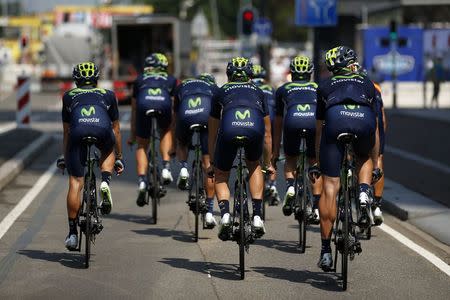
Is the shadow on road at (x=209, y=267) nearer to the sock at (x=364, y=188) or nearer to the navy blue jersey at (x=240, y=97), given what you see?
the sock at (x=364, y=188)

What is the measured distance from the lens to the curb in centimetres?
1877

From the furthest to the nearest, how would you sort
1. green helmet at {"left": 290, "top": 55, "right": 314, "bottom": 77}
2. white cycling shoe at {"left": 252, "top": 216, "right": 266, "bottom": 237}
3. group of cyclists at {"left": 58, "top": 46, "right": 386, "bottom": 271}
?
green helmet at {"left": 290, "top": 55, "right": 314, "bottom": 77} → white cycling shoe at {"left": 252, "top": 216, "right": 266, "bottom": 237} → group of cyclists at {"left": 58, "top": 46, "right": 386, "bottom": 271}

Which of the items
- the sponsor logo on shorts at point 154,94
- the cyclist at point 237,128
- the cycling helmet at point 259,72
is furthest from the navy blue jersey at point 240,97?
the cycling helmet at point 259,72

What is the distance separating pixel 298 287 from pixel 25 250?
318 cm

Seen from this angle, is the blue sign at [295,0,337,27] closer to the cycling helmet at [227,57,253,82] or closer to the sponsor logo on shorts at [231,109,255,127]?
the cycling helmet at [227,57,253,82]

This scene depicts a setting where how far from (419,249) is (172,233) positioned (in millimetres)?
2637

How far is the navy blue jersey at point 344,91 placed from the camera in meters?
10.0

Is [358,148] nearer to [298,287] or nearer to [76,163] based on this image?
[298,287]

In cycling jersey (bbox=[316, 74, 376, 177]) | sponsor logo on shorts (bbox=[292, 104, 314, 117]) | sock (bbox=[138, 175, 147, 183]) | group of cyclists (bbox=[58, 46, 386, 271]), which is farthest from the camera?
sock (bbox=[138, 175, 147, 183])

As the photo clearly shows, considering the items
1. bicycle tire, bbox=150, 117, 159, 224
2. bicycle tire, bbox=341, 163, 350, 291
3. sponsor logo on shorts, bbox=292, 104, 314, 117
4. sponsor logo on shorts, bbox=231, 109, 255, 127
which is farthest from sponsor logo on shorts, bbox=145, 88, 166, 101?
bicycle tire, bbox=341, 163, 350, 291

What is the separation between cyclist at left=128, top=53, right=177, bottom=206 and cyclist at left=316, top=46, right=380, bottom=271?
4356 millimetres

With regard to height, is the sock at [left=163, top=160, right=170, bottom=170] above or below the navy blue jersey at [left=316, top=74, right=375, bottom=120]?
below

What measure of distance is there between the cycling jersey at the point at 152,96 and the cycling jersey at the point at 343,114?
444 cm

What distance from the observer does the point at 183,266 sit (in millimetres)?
11148
